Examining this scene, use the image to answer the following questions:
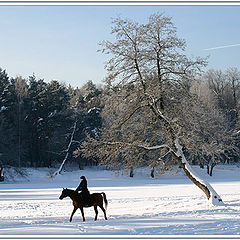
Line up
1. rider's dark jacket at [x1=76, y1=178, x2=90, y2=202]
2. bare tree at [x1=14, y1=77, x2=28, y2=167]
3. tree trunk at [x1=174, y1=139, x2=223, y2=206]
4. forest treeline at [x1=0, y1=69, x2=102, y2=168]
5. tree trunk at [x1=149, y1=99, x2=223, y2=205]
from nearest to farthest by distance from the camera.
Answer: rider's dark jacket at [x1=76, y1=178, x2=90, y2=202]
tree trunk at [x1=149, y1=99, x2=223, y2=205]
tree trunk at [x1=174, y1=139, x2=223, y2=206]
bare tree at [x1=14, y1=77, x2=28, y2=167]
forest treeline at [x1=0, y1=69, x2=102, y2=168]

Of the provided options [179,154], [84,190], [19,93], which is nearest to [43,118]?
[19,93]

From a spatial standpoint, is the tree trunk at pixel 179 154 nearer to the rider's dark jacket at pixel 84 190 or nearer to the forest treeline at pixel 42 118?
the rider's dark jacket at pixel 84 190

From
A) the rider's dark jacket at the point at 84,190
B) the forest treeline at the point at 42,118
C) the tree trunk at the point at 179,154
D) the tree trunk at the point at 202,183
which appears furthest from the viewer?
the forest treeline at the point at 42,118

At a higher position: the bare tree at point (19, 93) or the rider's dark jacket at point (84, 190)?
the bare tree at point (19, 93)

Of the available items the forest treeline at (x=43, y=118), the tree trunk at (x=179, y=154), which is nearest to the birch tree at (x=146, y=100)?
the tree trunk at (x=179, y=154)

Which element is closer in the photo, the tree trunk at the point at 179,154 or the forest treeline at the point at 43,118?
the tree trunk at the point at 179,154

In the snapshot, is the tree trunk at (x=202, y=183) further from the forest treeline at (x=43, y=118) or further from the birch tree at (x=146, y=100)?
the forest treeline at (x=43, y=118)

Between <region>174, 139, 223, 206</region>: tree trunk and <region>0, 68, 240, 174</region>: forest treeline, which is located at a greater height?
<region>0, 68, 240, 174</region>: forest treeline

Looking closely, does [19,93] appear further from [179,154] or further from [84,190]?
[84,190]

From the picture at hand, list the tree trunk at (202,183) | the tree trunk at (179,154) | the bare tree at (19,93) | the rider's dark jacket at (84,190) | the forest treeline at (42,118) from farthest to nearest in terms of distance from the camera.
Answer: the forest treeline at (42,118)
the bare tree at (19,93)
the tree trunk at (202,183)
the tree trunk at (179,154)
the rider's dark jacket at (84,190)

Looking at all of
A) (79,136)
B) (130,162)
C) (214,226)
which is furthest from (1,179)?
(214,226)

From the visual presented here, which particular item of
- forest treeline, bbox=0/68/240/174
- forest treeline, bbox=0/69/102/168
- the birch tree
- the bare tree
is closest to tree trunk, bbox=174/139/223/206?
the birch tree

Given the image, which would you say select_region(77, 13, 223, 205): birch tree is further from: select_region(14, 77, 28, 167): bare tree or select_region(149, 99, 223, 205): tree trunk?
select_region(14, 77, 28, 167): bare tree

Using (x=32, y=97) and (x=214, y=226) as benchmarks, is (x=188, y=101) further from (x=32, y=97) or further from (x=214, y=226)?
(x=32, y=97)
